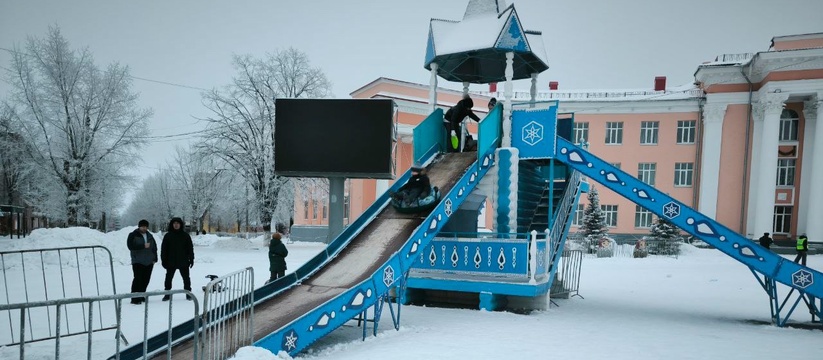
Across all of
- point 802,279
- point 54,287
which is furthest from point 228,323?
point 802,279

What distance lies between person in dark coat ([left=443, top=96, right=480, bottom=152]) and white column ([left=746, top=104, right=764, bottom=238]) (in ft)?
93.4

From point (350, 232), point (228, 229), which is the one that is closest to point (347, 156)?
point (350, 232)

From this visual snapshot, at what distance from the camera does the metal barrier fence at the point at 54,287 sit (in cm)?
689

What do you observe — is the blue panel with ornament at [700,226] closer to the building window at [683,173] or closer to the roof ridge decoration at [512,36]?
the roof ridge decoration at [512,36]

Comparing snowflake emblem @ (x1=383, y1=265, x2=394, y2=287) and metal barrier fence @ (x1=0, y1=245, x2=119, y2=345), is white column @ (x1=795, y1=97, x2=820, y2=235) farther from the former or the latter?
metal barrier fence @ (x1=0, y1=245, x2=119, y2=345)

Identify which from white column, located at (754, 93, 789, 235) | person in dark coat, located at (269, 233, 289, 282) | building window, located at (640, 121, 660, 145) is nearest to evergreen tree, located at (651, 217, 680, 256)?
white column, located at (754, 93, 789, 235)

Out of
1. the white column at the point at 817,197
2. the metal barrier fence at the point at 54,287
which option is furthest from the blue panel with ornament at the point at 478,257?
the white column at the point at 817,197

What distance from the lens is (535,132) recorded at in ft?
35.6

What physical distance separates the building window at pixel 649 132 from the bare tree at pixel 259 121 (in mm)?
A: 22488

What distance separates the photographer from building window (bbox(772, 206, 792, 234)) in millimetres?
31703

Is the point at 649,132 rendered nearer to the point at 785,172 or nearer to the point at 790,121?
the point at 790,121

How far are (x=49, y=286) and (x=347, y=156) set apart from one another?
27.1ft

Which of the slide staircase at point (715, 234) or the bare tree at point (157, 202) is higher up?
the slide staircase at point (715, 234)

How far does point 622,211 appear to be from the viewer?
3653 centimetres
